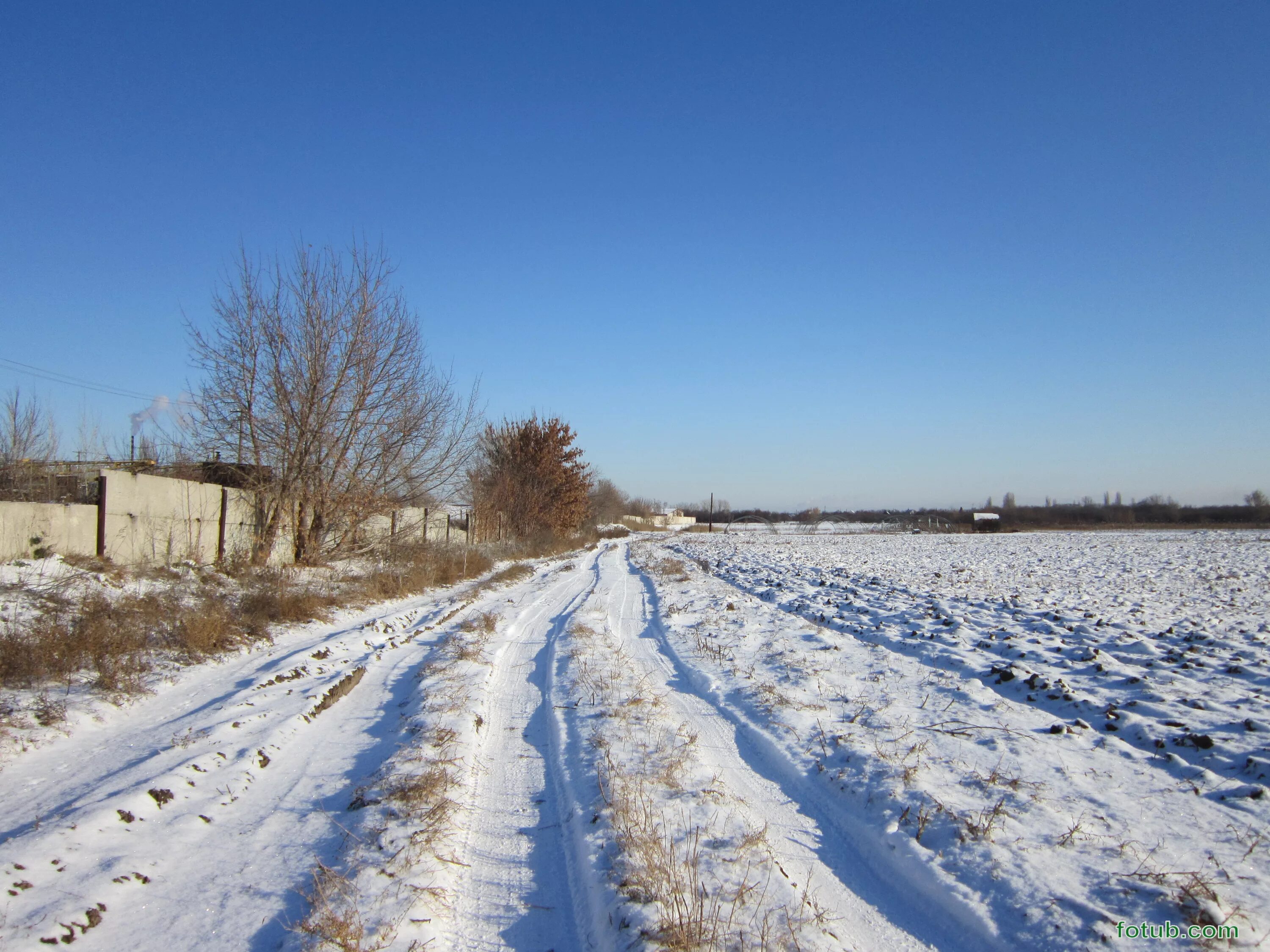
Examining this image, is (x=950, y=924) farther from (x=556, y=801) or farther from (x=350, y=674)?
(x=350, y=674)

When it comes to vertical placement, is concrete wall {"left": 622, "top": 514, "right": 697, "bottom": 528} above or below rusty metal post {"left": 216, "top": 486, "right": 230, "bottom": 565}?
below

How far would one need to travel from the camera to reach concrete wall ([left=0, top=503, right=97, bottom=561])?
11250mm

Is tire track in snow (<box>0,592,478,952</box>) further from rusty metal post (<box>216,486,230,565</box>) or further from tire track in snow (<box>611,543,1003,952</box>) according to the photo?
rusty metal post (<box>216,486,230,565</box>)

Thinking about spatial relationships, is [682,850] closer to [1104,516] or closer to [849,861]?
[849,861]

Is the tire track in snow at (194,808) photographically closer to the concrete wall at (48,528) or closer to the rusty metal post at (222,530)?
the concrete wall at (48,528)

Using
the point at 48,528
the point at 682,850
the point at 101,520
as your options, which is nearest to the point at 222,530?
the point at 101,520

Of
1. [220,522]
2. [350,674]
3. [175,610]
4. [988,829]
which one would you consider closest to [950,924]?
[988,829]

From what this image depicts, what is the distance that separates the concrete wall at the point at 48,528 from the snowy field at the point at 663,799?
5.50 m

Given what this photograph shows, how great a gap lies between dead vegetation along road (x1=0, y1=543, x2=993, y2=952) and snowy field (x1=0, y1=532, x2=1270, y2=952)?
23 mm

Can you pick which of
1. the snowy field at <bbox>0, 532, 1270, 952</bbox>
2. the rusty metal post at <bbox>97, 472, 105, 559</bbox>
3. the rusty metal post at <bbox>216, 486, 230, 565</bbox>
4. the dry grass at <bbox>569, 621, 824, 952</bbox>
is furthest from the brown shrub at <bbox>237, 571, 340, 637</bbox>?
the dry grass at <bbox>569, 621, 824, 952</bbox>

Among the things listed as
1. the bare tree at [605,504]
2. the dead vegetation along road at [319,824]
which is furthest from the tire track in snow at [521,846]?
the bare tree at [605,504]

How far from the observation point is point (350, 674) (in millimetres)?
8180

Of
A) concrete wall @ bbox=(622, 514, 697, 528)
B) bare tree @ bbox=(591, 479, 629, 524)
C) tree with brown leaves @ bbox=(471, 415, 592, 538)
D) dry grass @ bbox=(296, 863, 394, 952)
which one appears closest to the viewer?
dry grass @ bbox=(296, 863, 394, 952)

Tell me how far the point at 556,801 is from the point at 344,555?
678 inches
